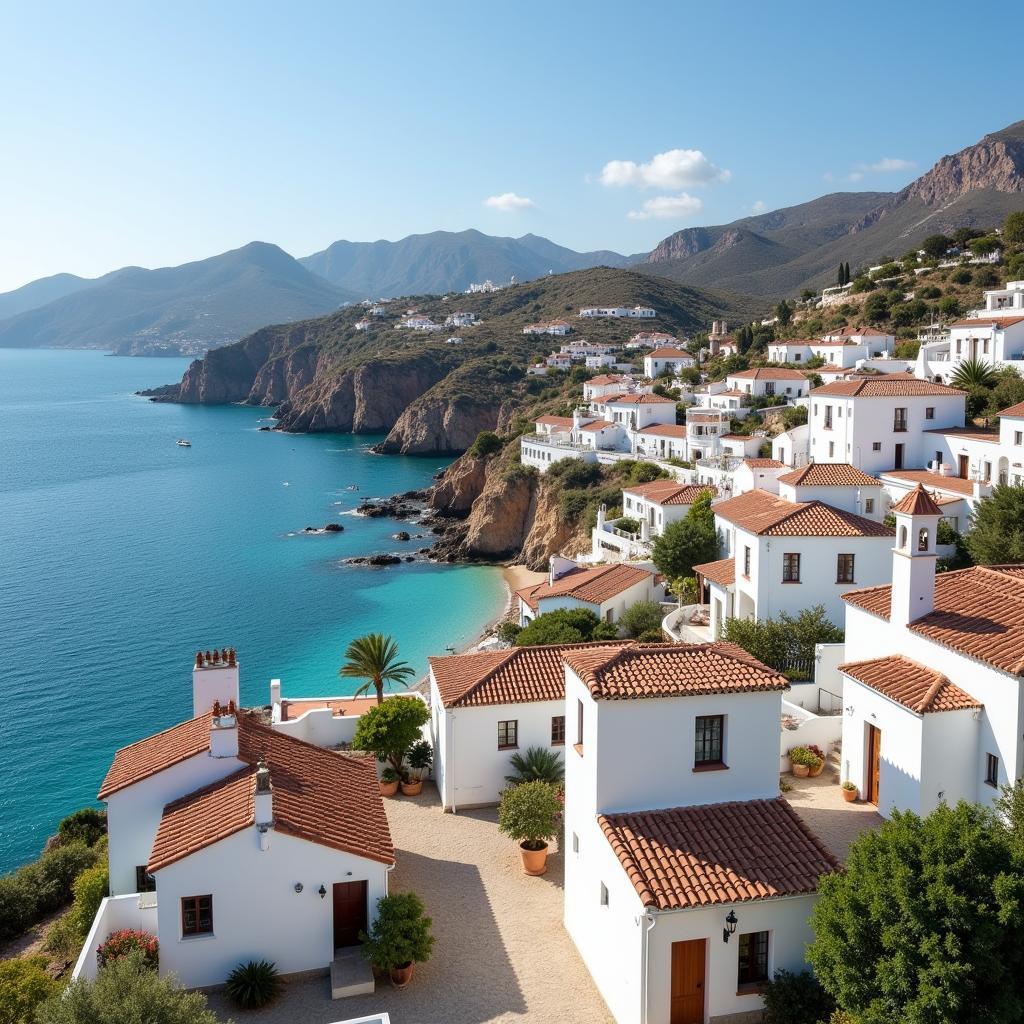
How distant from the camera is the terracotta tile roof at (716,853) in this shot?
12.8m

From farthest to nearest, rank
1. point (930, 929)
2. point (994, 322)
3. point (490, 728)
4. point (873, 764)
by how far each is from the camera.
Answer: point (994, 322) < point (490, 728) < point (873, 764) < point (930, 929)

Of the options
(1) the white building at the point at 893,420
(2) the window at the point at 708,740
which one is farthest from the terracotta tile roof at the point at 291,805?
(1) the white building at the point at 893,420

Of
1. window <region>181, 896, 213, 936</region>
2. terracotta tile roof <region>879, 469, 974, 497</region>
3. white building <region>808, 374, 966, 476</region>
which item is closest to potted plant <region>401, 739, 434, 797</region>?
window <region>181, 896, 213, 936</region>

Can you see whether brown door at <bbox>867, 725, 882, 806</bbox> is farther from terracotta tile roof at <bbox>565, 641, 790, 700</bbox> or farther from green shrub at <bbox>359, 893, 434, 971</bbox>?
green shrub at <bbox>359, 893, 434, 971</bbox>

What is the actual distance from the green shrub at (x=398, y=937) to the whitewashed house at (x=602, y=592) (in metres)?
21.9

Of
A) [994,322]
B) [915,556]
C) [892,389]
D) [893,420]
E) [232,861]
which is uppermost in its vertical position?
[994,322]

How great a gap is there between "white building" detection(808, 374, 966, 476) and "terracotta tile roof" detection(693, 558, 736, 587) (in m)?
12.6

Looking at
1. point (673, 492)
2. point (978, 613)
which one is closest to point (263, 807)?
point (978, 613)

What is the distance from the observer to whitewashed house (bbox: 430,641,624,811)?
21016 mm

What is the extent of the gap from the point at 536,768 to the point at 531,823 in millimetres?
3244

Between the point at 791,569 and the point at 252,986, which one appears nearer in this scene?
the point at 252,986

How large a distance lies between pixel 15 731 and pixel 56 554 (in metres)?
35.4

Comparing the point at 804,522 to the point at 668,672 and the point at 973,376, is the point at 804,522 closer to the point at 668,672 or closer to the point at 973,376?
the point at 668,672

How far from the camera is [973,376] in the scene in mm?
49438
